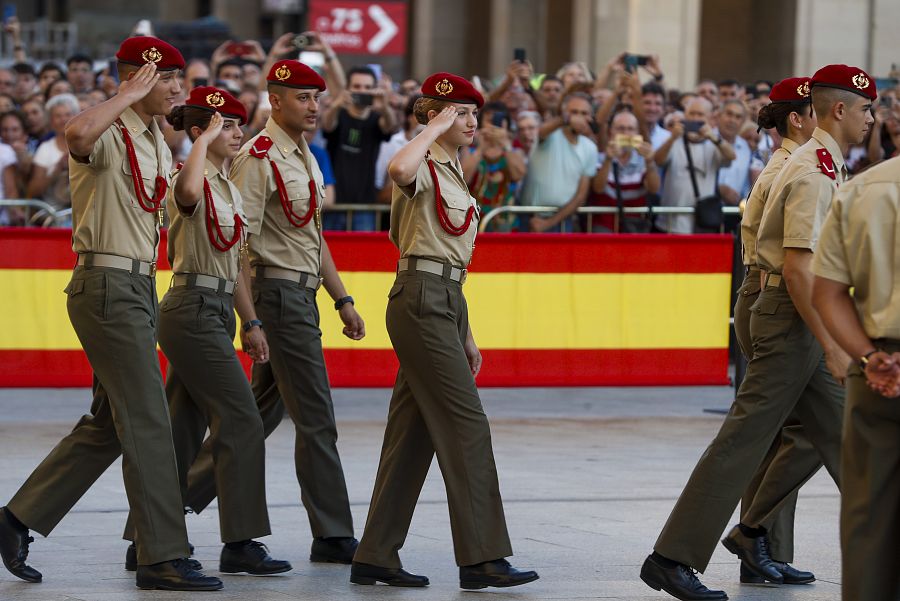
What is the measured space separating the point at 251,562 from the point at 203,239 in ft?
4.53

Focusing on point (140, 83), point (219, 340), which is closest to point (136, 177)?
point (140, 83)

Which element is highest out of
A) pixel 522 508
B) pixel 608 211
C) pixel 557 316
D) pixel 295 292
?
pixel 295 292

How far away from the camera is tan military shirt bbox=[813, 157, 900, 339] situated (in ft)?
16.3

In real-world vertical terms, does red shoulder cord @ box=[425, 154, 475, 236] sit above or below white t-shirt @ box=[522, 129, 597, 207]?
above

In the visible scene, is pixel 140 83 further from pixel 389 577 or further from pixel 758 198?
pixel 758 198

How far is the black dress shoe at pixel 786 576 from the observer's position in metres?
7.36

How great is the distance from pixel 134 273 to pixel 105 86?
10.3 m

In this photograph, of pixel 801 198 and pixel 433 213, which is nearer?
pixel 801 198

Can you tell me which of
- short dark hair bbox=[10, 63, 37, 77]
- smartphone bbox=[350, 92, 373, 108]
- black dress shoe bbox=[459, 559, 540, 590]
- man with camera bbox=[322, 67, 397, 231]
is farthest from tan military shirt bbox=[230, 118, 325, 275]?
short dark hair bbox=[10, 63, 37, 77]

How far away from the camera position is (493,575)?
22.9 feet

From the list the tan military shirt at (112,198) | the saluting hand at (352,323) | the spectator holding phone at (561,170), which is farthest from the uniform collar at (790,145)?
the spectator holding phone at (561,170)

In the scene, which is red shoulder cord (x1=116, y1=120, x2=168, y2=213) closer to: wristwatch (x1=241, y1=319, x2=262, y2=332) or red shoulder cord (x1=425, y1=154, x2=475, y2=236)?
wristwatch (x1=241, y1=319, x2=262, y2=332)

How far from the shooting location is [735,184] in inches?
566

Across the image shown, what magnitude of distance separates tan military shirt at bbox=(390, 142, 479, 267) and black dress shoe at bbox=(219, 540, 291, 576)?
55.2 inches
